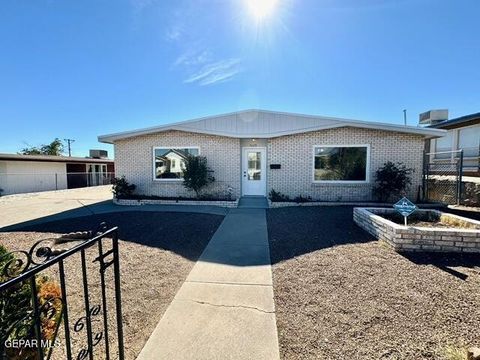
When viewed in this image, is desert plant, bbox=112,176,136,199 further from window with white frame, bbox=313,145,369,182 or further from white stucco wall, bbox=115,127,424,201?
window with white frame, bbox=313,145,369,182

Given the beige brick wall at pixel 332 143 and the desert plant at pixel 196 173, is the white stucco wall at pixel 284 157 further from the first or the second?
the desert plant at pixel 196 173

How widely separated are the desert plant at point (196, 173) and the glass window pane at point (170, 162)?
26.3 inches

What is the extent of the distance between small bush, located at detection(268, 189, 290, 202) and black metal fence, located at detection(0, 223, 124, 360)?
296 inches

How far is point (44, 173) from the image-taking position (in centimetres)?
2039

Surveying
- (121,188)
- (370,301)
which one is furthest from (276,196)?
(370,301)

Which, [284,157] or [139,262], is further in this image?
[284,157]

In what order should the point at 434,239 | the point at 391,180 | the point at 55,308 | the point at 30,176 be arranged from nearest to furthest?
the point at 55,308, the point at 434,239, the point at 391,180, the point at 30,176

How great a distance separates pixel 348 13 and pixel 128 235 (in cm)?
869

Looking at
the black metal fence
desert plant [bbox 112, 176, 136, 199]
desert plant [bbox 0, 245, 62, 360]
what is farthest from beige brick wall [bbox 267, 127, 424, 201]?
desert plant [bbox 0, 245, 62, 360]

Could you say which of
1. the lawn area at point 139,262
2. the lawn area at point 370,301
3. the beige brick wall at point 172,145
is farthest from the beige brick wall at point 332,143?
the lawn area at point 370,301

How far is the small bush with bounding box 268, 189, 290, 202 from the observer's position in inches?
409

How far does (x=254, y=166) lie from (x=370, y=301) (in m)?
8.50

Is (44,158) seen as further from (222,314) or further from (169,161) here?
(222,314)

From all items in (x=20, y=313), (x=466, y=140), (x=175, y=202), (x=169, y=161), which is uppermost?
(x=466, y=140)
